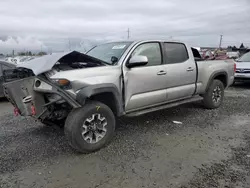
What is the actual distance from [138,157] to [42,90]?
5.88 feet

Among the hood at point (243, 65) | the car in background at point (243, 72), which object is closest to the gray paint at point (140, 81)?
the car in background at point (243, 72)

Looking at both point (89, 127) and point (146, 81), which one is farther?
point (146, 81)

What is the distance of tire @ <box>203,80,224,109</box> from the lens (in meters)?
6.23

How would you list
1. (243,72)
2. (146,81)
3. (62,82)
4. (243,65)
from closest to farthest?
(62,82) < (146,81) < (243,72) < (243,65)

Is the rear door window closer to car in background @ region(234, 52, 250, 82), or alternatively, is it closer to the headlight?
the headlight

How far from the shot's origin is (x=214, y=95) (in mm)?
6453

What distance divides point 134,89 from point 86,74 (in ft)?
3.32

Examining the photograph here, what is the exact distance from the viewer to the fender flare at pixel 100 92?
11.5 ft

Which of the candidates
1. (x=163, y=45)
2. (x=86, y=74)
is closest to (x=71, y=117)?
(x=86, y=74)

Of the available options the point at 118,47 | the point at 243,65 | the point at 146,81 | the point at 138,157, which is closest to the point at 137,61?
the point at 146,81

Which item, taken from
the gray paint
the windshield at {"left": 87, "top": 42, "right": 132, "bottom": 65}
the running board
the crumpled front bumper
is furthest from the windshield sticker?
the crumpled front bumper

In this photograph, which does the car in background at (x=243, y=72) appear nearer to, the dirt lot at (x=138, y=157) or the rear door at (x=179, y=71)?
the dirt lot at (x=138, y=157)

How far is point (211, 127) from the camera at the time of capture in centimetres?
507

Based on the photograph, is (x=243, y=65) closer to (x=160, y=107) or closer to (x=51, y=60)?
(x=160, y=107)
